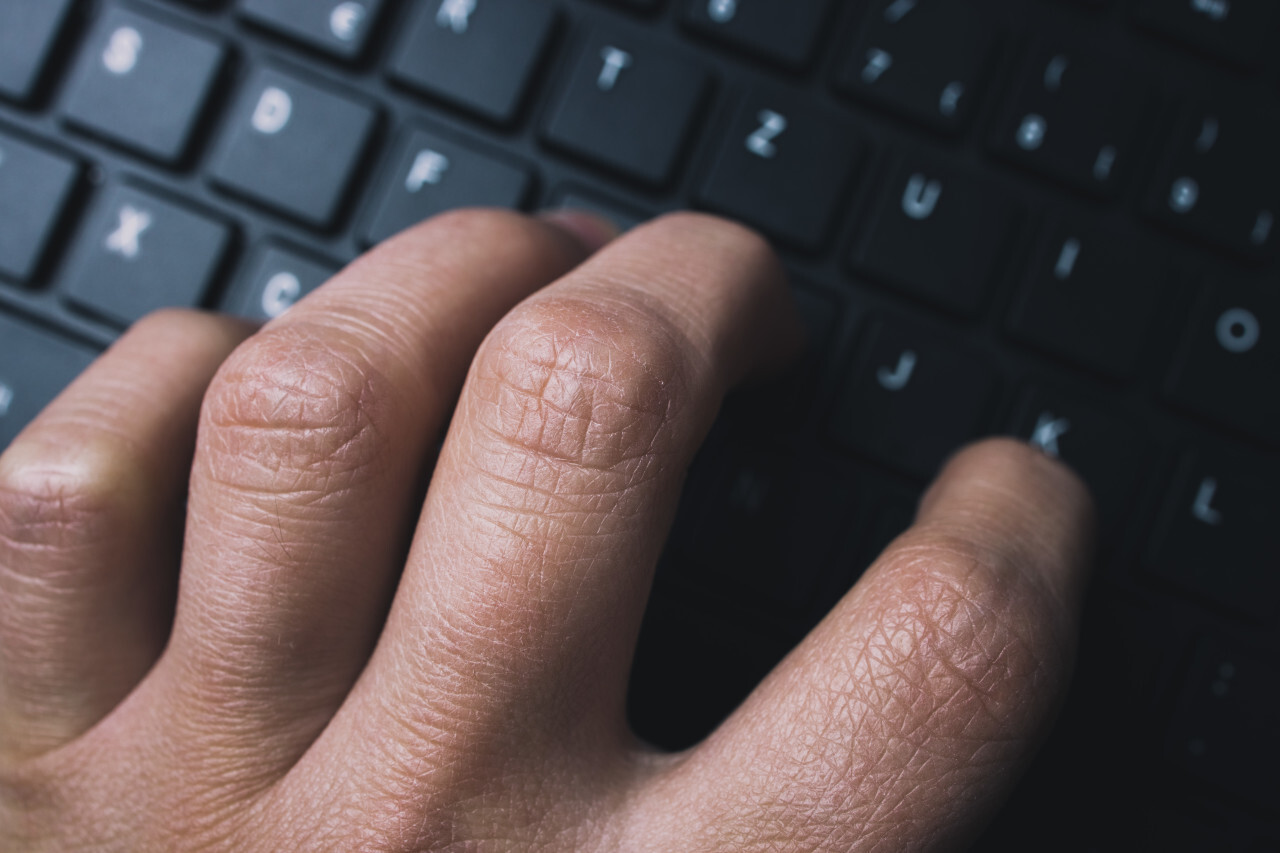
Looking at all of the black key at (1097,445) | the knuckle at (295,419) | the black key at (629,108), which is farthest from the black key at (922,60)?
the knuckle at (295,419)

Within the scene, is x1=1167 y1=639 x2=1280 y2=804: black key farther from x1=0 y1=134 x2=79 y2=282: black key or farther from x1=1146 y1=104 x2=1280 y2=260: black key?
x1=0 y1=134 x2=79 y2=282: black key

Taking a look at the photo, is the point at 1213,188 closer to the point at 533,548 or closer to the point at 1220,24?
the point at 1220,24

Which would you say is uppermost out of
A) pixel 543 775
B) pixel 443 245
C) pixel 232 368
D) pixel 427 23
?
pixel 427 23

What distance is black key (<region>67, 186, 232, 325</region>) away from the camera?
27.1 inches

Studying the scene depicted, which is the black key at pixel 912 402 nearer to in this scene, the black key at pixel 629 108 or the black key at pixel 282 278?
the black key at pixel 629 108

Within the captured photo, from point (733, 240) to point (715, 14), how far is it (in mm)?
217

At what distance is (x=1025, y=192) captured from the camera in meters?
0.70

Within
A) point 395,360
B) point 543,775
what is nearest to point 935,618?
point 543,775

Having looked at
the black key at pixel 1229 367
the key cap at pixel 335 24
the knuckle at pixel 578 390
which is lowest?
the knuckle at pixel 578 390

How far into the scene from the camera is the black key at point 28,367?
2.27 ft

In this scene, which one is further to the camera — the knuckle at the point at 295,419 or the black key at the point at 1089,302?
the black key at the point at 1089,302

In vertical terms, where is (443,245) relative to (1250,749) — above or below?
above

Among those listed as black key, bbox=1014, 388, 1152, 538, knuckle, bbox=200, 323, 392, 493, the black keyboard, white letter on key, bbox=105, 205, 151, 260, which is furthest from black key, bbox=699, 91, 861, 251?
white letter on key, bbox=105, 205, 151, 260

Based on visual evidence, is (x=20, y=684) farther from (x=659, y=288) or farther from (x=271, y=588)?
(x=659, y=288)
